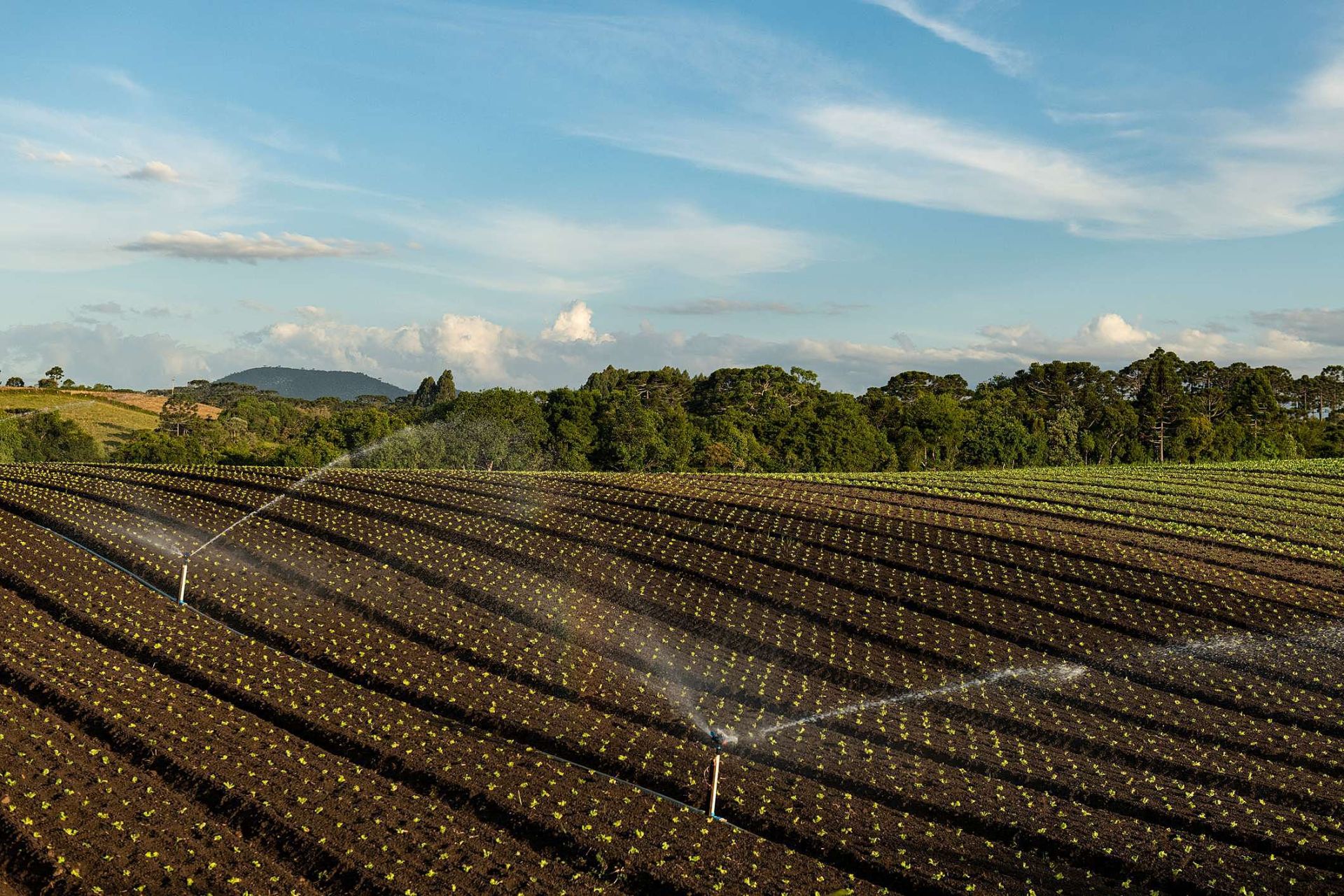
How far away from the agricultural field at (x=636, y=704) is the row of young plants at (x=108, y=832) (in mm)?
47

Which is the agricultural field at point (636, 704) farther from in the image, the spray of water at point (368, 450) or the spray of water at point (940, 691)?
the spray of water at point (368, 450)

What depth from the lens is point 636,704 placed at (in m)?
18.8

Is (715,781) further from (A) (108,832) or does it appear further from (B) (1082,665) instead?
(B) (1082,665)

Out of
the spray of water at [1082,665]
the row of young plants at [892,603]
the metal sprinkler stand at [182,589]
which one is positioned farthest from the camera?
the metal sprinkler stand at [182,589]

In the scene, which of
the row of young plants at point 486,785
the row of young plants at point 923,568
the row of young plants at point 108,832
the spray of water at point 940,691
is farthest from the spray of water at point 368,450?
the spray of water at point 940,691

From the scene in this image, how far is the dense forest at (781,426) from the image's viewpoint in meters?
76.8

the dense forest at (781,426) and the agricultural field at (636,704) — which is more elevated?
the dense forest at (781,426)

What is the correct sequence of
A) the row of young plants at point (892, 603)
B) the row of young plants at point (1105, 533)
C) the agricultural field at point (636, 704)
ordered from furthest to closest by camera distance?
the row of young plants at point (1105, 533)
the row of young plants at point (892, 603)
the agricultural field at point (636, 704)

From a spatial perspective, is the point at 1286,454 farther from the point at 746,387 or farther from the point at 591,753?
the point at 591,753

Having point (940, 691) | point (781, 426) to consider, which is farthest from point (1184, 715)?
point (781, 426)

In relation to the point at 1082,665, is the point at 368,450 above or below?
above

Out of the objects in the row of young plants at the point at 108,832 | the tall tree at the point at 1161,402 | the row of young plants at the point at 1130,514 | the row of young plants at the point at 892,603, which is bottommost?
the row of young plants at the point at 108,832

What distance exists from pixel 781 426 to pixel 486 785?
7995 cm

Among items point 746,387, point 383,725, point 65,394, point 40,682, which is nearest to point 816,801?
point 383,725
